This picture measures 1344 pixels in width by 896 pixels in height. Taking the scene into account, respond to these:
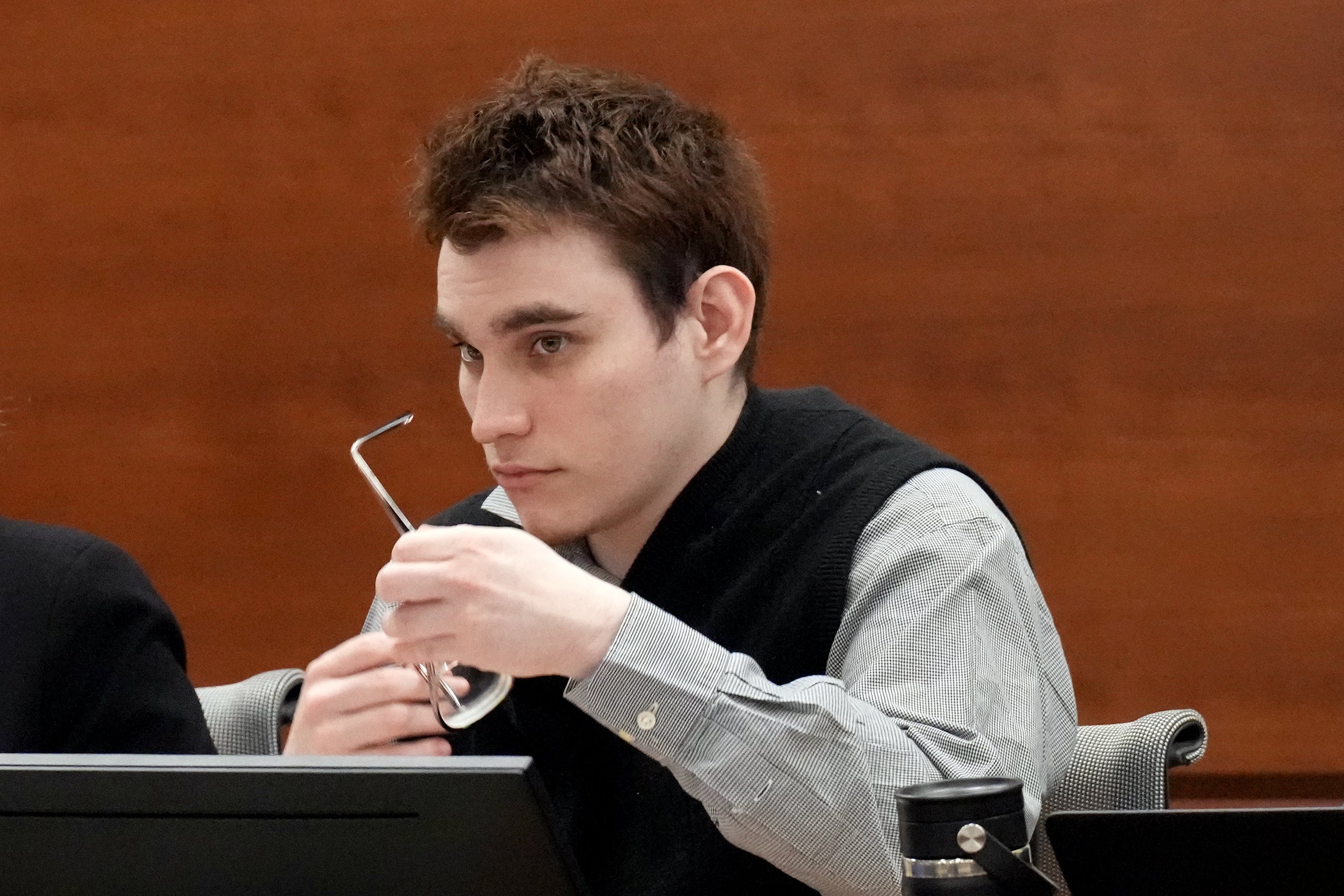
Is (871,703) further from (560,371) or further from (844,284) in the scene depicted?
(844,284)

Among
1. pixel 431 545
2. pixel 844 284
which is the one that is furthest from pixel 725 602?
pixel 844 284

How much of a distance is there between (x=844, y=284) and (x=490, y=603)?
1.30 metres

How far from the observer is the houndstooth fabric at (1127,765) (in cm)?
124

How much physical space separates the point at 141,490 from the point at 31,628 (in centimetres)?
113

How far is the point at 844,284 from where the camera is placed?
2178 millimetres

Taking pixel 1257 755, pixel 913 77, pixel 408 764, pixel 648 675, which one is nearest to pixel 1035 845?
pixel 648 675

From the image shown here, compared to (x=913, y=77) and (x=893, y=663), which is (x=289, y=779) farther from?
(x=913, y=77)

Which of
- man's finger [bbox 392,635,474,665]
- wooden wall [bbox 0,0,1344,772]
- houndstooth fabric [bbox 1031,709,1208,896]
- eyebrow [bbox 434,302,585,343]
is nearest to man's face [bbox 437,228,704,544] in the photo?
eyebrow [bbox 434,302,585,343]

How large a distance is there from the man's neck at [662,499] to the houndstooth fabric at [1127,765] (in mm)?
410

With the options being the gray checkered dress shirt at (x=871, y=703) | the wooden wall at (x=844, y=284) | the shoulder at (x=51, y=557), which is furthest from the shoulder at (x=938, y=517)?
the wooden wall at (x=844, y=284)

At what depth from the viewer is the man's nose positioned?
4.14ft

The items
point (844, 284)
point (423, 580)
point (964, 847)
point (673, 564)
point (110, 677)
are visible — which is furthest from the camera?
point (844, 284)

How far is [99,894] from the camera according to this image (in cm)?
77

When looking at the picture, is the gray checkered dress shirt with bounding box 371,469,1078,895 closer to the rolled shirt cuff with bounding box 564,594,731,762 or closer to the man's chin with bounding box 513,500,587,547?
the rolled shirt cuff with bounding box 564,594,731,762
